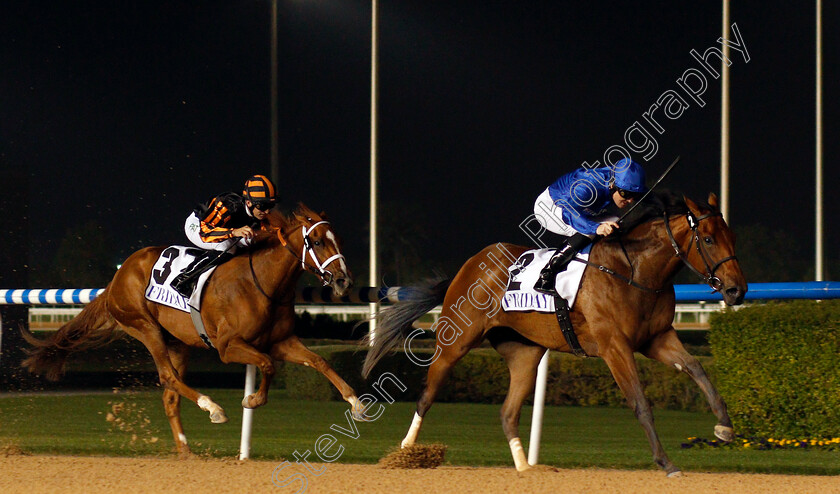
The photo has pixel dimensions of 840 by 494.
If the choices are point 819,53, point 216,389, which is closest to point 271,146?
point 216,389

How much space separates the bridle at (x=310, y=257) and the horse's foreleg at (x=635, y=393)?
132cm

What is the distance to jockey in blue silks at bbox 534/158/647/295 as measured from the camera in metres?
4.80

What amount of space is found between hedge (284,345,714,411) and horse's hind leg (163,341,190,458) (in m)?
2.85

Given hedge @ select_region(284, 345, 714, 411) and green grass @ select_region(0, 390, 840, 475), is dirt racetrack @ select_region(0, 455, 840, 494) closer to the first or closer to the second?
green grass @ select_region(0, 390, 840, 475)

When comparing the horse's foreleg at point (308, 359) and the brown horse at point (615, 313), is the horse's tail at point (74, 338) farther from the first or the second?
the brown horse at point (615, 313)

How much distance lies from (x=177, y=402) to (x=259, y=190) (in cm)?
129

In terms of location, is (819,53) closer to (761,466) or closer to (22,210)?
(761,466)

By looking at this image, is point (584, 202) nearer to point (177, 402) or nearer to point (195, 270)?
point (195, 270)

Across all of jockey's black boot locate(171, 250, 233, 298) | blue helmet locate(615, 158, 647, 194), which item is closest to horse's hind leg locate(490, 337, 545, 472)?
blue helmet locate(615, 158, 647, 194)

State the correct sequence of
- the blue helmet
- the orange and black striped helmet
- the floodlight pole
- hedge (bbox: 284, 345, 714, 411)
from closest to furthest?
the blue helmet → the orange and black striped helmet → hedge (bbox: 284, 345, 714, 411) → the floodlight pole

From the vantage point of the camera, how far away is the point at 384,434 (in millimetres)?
6934

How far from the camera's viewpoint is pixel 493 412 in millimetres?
8344

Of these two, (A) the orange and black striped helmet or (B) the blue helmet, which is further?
(A) the orange and black striped helmet

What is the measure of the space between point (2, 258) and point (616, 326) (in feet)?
31.3
